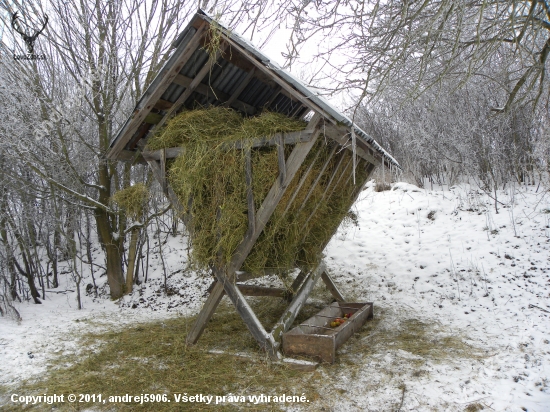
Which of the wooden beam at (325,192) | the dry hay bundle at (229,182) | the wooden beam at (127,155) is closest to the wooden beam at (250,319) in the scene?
the dry hay bundle at (229,182)

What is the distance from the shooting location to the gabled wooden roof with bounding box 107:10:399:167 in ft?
13.3

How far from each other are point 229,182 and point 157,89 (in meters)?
1.33

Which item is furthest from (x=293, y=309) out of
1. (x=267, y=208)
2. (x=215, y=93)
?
(x=215, y=93)

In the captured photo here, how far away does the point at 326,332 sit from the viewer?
4.83 meters

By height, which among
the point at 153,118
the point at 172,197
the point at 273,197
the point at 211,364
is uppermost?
the point at 153,118

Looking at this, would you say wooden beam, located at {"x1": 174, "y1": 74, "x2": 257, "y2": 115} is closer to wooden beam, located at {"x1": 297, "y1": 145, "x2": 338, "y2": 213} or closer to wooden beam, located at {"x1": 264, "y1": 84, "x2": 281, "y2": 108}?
wooden beam, located at {"x1": 264, "y1": 84, "x2": 281, "y2": 108}

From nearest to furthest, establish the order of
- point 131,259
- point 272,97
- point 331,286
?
point 272,97, point 331,286, point 131,259

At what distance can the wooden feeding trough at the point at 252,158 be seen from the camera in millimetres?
4152

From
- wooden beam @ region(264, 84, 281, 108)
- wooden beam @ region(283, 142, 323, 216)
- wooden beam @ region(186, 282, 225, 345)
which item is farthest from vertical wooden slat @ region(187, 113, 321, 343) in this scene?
wooden beam @ region(264, 84, 281, 108)

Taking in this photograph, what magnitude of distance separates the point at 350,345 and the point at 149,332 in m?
2.78

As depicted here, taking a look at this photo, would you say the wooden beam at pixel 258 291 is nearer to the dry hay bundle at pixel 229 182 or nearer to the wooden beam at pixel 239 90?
the dry hay bundle at pixel 229 182

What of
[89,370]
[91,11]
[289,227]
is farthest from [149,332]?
[91,11]

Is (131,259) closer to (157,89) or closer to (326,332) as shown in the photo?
(157,89)

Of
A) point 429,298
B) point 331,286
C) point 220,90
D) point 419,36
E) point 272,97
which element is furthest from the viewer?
point 429,298
